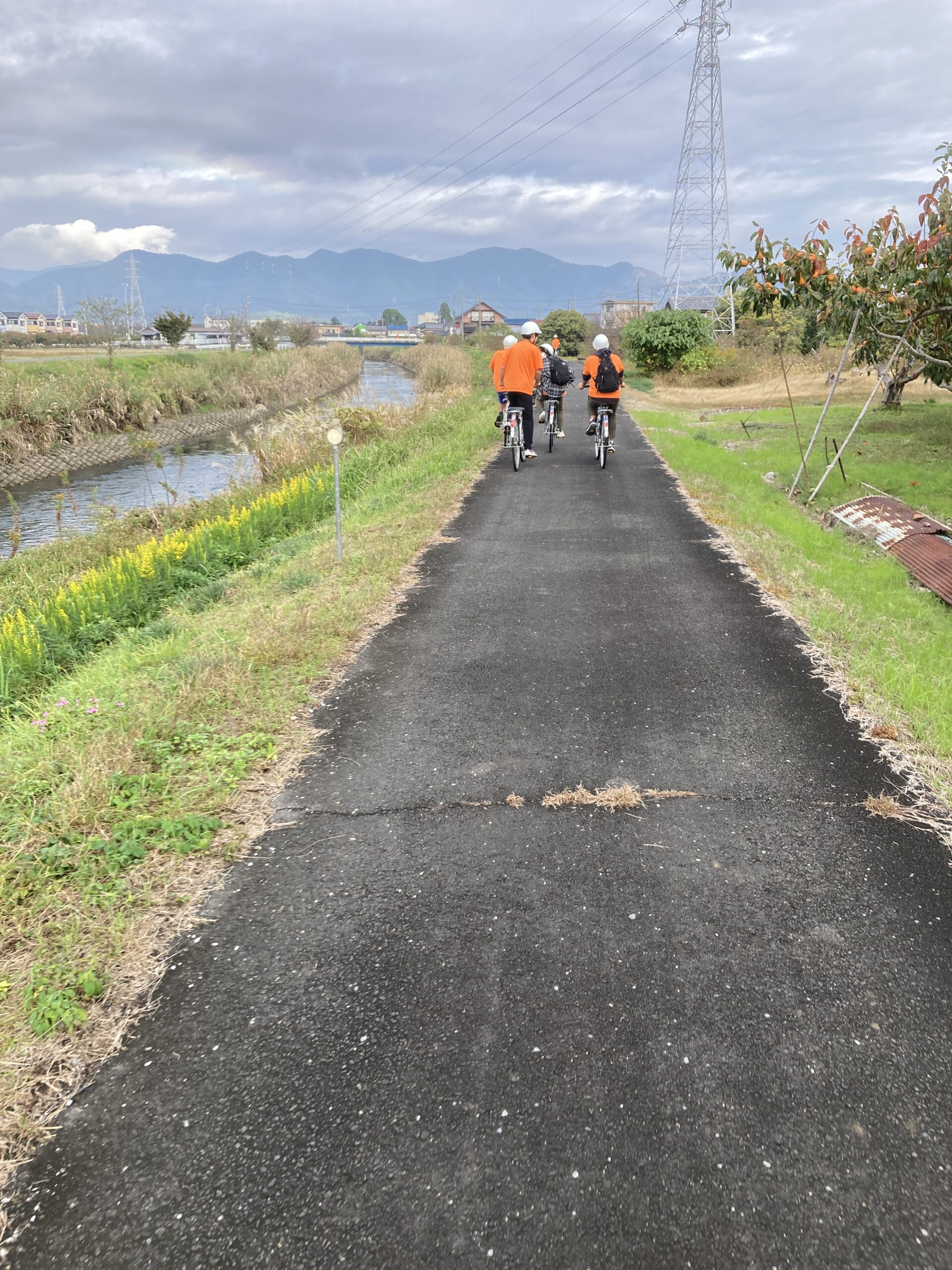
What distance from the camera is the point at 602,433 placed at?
13789 mm

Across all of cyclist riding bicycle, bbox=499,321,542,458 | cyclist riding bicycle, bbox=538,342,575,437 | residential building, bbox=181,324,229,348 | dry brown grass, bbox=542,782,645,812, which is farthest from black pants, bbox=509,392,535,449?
residential building, bbox=181,324,229,348

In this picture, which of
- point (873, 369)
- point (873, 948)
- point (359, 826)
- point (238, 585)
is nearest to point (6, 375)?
point (238, 585)

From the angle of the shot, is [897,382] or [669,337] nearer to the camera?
[897,382]

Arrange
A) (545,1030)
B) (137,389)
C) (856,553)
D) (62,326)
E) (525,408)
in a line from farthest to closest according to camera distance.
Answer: (62,326)
(137,389)
(525,408)
(856,553)
(545,1030)

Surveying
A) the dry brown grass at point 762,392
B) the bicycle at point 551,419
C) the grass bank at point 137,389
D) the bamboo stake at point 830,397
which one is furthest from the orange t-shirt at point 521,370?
the grass bank at point 137,389

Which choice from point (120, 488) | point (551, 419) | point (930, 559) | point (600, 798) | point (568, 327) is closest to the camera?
point (600, 798)

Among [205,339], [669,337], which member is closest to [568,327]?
[669,337]

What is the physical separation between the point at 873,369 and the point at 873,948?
34.0 meters

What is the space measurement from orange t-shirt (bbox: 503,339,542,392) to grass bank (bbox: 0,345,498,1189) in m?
6.37

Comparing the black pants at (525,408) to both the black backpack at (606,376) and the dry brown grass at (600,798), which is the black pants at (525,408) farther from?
the dry brown grass at (600,798)

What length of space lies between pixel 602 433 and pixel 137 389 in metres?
23.0

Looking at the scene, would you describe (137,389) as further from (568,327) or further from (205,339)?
(205,339)

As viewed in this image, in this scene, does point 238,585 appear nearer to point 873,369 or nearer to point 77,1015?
point 77,1015

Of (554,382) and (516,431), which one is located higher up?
(554,382)
